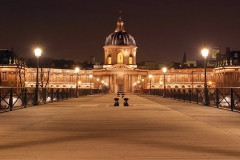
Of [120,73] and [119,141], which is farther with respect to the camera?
[120,73]

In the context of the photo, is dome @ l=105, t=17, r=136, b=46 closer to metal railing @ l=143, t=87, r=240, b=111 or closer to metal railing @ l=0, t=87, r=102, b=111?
metal railing @ l=0, t=87, r=102, b=111

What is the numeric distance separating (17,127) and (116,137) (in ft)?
13.9

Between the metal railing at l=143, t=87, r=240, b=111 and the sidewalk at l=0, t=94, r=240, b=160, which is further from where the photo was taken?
the metal railing at l=143, t=87, r=240, b=111

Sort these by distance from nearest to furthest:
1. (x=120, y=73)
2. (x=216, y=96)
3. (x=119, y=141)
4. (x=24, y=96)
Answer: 1. (x=119, y=141)
2. (x=24, y=96)
3. (x=216, y=96)
4. (x=120, y=73)

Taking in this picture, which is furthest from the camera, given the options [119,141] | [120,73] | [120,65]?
[120,73]

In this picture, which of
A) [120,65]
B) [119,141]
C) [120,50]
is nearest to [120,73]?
[120,65]

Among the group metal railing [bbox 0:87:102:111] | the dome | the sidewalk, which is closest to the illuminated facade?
the dome

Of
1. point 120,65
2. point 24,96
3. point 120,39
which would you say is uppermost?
point 120,39

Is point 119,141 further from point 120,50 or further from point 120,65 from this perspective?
point 120,50

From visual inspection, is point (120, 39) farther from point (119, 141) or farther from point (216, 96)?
point (119, 141)

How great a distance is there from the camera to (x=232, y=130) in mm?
13391

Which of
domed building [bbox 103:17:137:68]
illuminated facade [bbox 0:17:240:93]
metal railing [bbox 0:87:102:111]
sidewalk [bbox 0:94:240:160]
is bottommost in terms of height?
sidewalk [bbox 0:94:240:160]

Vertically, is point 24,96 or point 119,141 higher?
point 24,96

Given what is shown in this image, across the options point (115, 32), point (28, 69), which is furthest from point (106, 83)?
point (28, 69)
